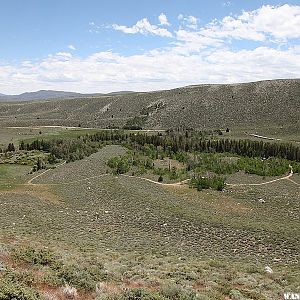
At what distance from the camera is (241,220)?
29438mm

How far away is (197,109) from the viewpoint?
117 metres

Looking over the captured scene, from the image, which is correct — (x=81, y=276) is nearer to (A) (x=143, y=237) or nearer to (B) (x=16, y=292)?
(B) (x=16, y=292)

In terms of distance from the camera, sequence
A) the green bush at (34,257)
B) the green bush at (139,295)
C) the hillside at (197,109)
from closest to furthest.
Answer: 1. the green bush at (139,295)
2. the green bush at (34,257)
3. the hillside at (197,109)

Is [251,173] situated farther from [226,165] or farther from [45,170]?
[45,170]

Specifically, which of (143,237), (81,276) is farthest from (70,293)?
(143,237)

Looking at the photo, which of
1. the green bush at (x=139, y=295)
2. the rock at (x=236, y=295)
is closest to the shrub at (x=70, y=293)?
the green bush at (x=139, y=295)

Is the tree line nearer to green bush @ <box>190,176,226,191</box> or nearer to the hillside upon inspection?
green bush @ <box>190,176,226,191</box>

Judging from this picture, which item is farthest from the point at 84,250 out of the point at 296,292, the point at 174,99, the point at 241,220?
the point at 174,99

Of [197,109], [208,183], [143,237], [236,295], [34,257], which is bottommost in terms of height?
[143,237]

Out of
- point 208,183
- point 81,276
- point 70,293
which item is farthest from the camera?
point 208,183

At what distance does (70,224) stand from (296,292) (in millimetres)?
17761

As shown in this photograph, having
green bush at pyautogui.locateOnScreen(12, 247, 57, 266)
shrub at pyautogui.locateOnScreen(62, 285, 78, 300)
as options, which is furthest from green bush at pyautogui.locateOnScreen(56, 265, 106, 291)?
green bush at pyautogui.locateOnScreen(12, 247, 57, 266)

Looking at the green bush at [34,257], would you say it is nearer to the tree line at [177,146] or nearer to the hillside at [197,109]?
the tree line at [177,146]

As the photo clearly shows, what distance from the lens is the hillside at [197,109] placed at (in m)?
106
